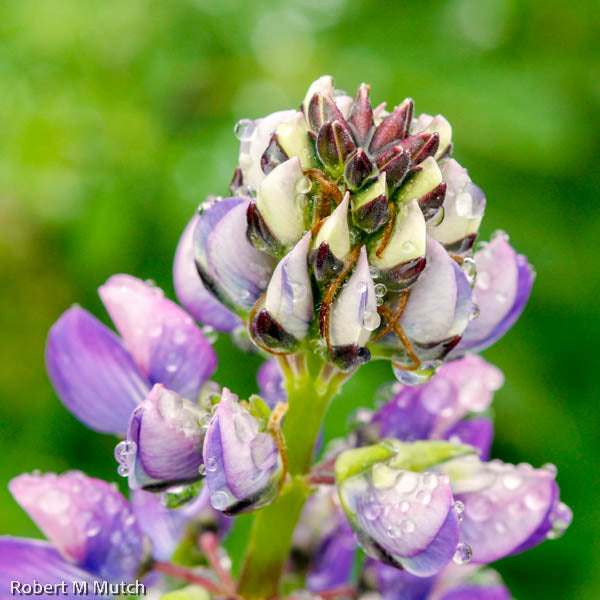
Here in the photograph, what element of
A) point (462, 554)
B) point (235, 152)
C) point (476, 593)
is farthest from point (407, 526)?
point (235, 152)

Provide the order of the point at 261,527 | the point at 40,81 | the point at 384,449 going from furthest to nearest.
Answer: the point at 40,81 → the point at 261,527 → the point at 384,449

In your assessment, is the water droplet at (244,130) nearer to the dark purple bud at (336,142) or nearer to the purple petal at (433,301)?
the dark purple bud at (336,142)

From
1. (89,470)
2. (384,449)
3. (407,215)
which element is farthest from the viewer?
(89,470)

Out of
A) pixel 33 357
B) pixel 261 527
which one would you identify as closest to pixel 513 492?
pixel 261 527

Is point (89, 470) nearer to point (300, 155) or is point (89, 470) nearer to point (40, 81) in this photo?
point (40, 81)

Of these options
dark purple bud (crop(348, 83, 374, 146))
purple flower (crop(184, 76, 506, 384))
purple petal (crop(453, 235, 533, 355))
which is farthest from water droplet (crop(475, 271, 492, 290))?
dark purple bud (crop(348, 83, 374, 146))

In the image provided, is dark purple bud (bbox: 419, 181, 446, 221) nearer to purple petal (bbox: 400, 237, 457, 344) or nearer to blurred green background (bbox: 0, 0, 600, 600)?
purple petal (bbox: 400, 237, 457, 344)

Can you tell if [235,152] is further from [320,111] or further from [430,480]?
[430,480]
